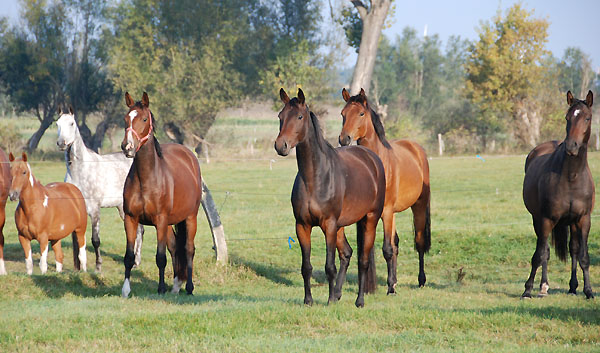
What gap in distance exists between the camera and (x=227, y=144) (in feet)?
142

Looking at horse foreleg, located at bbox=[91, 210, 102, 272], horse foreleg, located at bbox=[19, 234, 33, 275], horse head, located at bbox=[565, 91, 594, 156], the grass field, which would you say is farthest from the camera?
horse foreleg, located at bbox=[91, 210, 102, 272]

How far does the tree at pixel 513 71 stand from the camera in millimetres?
40875

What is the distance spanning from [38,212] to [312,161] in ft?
17.3

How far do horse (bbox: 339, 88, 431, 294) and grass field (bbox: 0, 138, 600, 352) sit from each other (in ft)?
2.12

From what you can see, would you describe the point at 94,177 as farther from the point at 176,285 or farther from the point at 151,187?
the point at 151,187

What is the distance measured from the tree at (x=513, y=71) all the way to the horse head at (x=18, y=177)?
35.2 metres

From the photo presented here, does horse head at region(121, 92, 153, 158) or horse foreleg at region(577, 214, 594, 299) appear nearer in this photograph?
horse head at region(121, 92, 153, 158)

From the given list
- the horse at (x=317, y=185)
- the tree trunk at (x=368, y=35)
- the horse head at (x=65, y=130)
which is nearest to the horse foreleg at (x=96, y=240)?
the horse head at (x=65, y=130)

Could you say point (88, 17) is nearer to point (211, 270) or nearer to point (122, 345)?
point (211, 270)

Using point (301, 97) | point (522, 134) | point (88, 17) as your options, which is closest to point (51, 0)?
point (88, 17)

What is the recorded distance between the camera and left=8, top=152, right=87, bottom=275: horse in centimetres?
990

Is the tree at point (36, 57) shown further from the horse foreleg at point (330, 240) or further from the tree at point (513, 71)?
the horse foreleg at point (330, 240)

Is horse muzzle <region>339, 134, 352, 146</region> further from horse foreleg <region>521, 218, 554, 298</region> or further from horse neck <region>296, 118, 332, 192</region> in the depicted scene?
horse foreleg <region>521, 218, 554, 298</region>

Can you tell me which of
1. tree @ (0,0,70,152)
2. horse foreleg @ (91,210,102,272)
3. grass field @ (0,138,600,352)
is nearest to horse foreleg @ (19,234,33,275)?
grass field @ (0,138,600,352)
